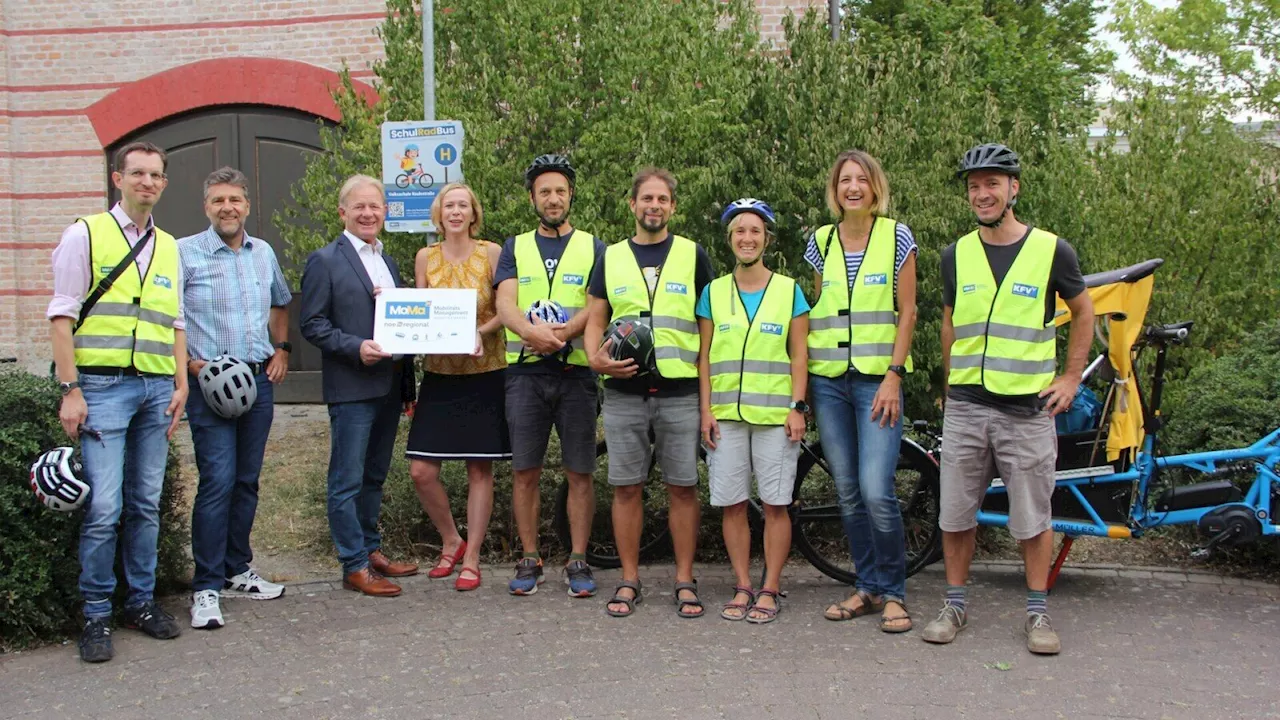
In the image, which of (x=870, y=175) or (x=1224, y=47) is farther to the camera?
(x=1224, y=47)

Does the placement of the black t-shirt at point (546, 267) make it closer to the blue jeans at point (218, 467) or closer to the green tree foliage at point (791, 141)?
the blue jeans at point (218, 467)

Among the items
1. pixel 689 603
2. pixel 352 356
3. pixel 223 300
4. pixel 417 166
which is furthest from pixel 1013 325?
pixel 417 166

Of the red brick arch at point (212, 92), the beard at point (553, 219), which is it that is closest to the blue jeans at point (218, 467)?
the beard at point (553, 219)

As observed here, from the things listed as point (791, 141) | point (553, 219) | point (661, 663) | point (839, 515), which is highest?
point (791, 141)

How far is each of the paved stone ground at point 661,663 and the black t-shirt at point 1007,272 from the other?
3.47ft

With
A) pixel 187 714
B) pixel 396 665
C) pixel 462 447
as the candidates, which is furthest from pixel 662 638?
pixel 187 714

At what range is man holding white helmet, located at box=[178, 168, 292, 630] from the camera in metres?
5.34

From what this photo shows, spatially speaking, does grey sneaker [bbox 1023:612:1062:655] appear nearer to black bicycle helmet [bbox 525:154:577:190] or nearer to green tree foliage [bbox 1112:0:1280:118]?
black bicycle helmet [bbox 525:154:577:190]

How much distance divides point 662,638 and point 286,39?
9007 mm

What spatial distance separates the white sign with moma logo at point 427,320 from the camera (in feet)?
18.4

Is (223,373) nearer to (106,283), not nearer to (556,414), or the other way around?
(106,283)

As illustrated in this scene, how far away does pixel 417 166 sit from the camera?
7.41m

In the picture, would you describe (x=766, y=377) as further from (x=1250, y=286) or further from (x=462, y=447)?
(x=1250, y=286)

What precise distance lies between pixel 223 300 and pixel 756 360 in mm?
2610
